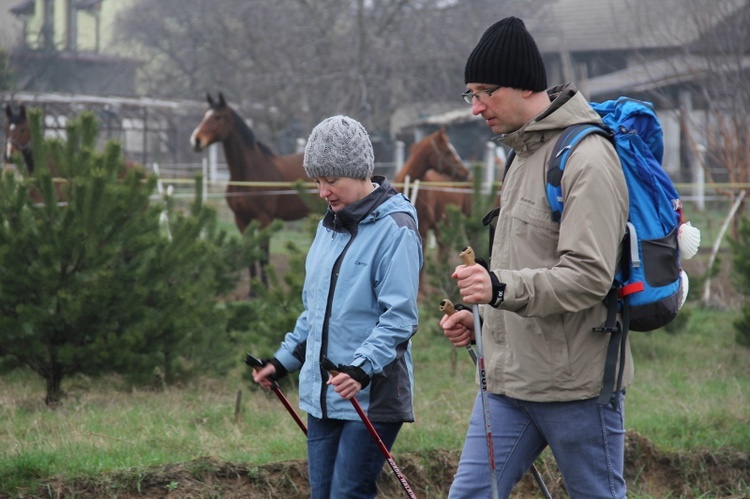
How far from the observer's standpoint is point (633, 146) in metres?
2.94

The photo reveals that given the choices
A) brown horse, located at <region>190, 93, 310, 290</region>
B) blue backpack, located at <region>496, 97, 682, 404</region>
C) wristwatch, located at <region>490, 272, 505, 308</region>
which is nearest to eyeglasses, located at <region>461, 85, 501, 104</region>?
blue backpack, located at <region>496, 97, 682, 404</region>

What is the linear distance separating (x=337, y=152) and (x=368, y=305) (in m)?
0.55

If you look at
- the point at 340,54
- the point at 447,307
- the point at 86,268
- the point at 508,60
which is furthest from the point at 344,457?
the point at 340,54

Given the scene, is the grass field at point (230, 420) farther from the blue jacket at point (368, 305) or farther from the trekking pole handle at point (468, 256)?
the trekking pole handle at point (468, 256)

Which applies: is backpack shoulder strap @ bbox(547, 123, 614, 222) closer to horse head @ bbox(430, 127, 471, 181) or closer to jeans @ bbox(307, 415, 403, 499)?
jeans @ bbox(307, 415, 403, 499)

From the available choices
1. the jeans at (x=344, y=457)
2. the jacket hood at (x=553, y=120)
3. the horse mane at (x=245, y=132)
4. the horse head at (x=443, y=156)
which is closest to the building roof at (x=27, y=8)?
the horse mane at (x=245, y=132)

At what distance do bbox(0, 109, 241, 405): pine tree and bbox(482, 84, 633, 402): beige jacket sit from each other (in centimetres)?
391

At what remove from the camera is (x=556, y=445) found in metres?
3.04

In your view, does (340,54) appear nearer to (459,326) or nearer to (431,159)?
(431,159)

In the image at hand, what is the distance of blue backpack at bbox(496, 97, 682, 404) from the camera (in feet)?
9.49

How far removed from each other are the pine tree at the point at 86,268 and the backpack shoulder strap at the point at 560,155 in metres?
4.05

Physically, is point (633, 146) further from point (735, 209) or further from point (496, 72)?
point (735, 209)

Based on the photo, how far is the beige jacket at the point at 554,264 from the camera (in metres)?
2.81

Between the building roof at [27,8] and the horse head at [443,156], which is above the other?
the building roof at [27,8]
